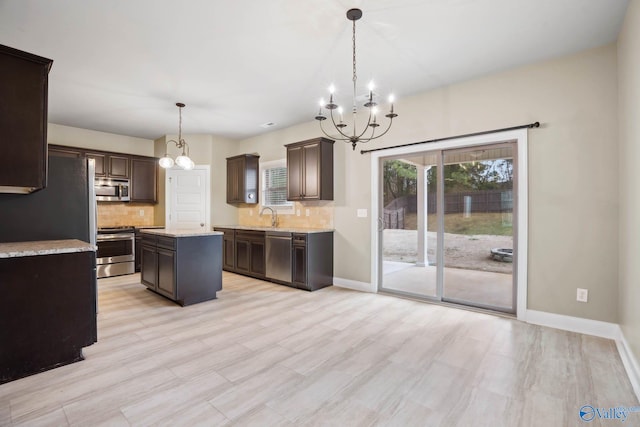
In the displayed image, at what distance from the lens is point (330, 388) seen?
80.1 inches

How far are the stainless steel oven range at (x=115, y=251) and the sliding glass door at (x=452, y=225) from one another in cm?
455

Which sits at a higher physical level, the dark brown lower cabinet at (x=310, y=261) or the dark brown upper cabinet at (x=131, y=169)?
the dark brown upper cabinet at (x=131, y=169)

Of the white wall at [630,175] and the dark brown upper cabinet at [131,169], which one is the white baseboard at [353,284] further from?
the dark brown upper cabinet at [131,169]

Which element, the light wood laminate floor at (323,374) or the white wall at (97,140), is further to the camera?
the white wall at (97,140)

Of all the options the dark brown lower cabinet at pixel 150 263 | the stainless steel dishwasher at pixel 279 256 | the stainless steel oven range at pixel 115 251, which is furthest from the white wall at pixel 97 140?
the stainless steel dishwasher at pixel 279 256

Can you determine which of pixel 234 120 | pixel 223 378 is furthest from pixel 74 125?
pixel 223 378

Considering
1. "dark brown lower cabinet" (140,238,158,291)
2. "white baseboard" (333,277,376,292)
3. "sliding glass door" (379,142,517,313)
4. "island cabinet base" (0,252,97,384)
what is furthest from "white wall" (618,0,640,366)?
"dark brown lower cabinet" (140,238,158,291)

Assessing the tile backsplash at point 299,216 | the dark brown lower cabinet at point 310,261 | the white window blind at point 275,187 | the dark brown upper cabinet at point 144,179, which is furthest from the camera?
the dark brown upper cabinet at point 144,179

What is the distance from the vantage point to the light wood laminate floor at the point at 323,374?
1.77 m

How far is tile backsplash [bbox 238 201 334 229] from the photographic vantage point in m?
5.07

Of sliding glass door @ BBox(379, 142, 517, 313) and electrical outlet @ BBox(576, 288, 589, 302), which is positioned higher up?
sliding glass door @ BBox(379, 142, 517, 313)

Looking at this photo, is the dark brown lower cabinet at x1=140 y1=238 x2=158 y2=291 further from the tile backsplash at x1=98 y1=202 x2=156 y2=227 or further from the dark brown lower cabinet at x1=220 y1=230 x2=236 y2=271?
the tile backsplash at x1=98 y1=202 x2=156 y2=227

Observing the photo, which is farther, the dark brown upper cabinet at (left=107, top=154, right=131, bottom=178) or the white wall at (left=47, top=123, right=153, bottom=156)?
the dark brown upper cabinet at (left=107, top=154, right=131, bottom=178)

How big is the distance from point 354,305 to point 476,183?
2.10 metres
